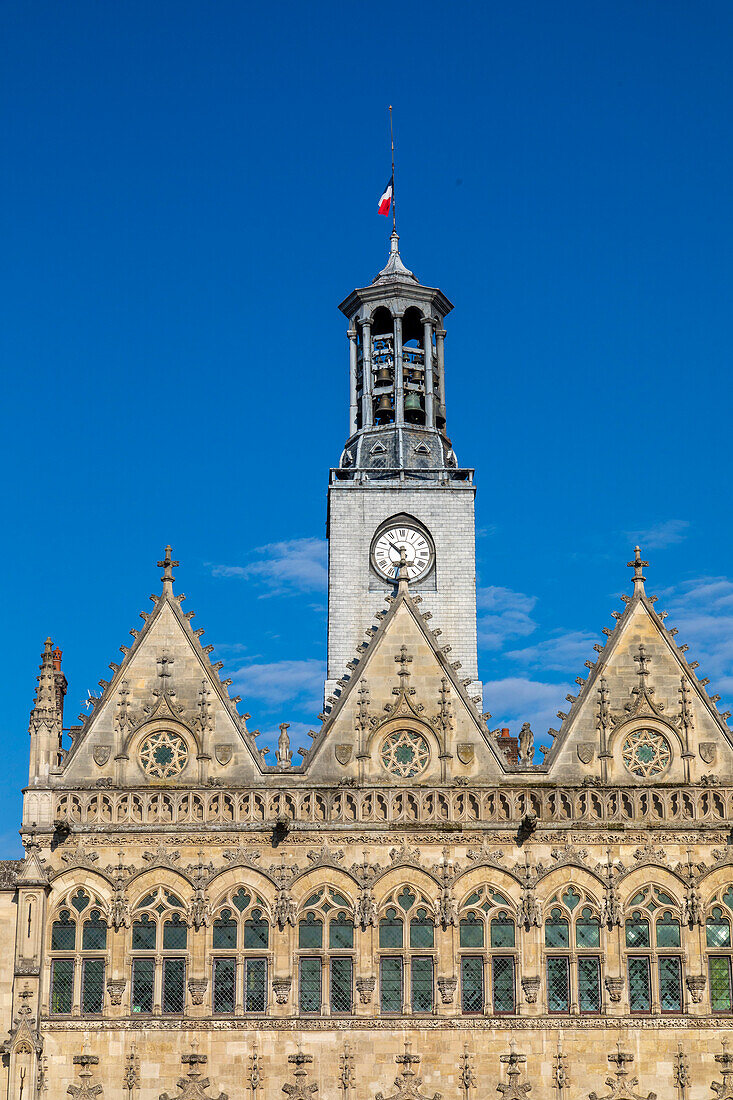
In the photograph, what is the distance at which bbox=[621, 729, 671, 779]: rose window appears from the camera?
4100 cm

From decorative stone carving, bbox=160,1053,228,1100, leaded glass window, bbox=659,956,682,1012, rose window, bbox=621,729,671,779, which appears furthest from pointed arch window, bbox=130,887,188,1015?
rose window, bbox=621,729,671,779

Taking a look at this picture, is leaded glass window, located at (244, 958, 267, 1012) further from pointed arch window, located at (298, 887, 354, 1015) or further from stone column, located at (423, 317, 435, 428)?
stone column, located at (423, 317, 435, 428)

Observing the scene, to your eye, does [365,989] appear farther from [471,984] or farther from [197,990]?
[197,990]

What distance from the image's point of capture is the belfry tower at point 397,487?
4878cm

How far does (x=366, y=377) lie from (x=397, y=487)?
417cm

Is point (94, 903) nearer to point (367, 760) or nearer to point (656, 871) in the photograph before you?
point (367, 760)

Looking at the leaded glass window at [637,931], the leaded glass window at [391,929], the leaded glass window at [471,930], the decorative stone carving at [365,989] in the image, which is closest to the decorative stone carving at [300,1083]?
the decorative stone carving at [365,989]

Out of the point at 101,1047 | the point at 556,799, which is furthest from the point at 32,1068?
the point at 556,799

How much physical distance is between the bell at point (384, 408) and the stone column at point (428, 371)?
131cm

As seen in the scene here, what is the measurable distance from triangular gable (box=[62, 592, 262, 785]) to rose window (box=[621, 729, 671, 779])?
10051mm

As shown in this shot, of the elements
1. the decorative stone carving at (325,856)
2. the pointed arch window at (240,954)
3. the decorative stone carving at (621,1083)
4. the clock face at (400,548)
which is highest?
the clock face at (400,548)

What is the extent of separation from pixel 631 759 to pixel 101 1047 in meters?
15.8

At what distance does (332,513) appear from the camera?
49.8 metres

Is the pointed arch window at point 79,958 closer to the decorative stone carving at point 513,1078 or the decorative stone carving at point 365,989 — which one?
the decorative stone carving at point 365,989
